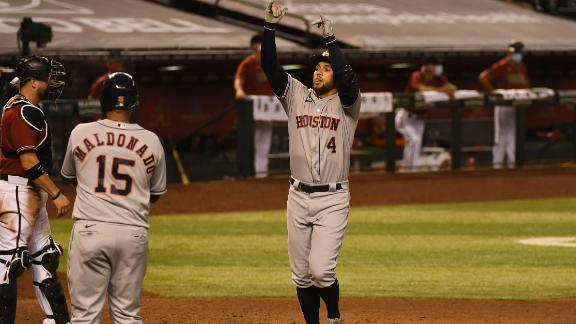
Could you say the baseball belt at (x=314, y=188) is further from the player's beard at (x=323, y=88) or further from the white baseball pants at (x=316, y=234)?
the player's beard at (x=323, y=88)

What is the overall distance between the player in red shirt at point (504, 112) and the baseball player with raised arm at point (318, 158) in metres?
12.4

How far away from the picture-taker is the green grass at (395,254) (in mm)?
10930

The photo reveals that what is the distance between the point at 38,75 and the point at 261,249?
554 cm

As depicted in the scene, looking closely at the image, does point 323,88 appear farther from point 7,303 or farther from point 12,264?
point 7,303

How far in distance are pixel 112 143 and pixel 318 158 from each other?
1.89m

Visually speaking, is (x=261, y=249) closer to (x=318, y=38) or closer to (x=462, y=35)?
(x=318, y=38)

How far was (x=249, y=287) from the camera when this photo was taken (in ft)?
35.9

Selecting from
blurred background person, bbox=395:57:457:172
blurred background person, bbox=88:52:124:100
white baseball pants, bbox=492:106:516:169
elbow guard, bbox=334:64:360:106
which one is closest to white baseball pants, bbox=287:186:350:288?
elbow guard, bbox=334:64:360:106

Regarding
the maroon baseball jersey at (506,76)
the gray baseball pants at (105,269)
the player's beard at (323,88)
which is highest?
the player's beard at (323,88)

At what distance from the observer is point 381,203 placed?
17.0 m

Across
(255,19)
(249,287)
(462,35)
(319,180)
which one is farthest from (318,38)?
(319,180)

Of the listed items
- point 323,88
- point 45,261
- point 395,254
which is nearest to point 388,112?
point 395,254

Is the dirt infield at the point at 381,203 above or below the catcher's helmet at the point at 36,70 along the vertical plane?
below

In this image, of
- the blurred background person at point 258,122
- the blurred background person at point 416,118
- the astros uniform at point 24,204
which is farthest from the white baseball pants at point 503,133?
the astros uniform at point 24,204
